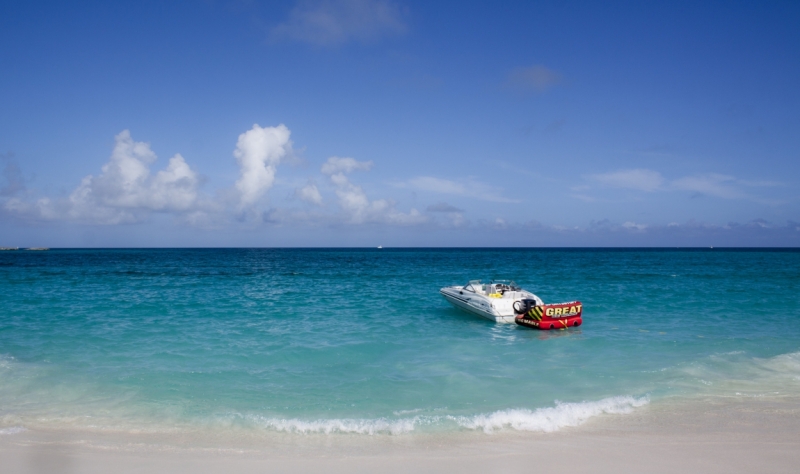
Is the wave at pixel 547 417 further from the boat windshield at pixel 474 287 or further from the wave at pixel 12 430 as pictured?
the boat windshield at pixel 474 287

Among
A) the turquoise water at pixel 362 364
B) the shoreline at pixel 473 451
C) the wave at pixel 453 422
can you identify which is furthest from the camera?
the turquoise water at pixel 362 364

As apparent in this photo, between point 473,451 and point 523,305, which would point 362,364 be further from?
point 523,305

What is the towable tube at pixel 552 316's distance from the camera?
1848 cm

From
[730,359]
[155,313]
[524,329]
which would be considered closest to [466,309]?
[524,329]

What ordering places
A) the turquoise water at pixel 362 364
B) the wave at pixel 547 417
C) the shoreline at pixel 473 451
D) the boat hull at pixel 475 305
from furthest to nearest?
the boat hull at pixel 475 305, the turquoise water at pixel 362 364, the wave at pixel 547 417, the shoreline at pixel 473 451

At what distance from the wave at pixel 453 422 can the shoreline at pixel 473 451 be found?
241mm

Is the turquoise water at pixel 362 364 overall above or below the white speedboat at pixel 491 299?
below

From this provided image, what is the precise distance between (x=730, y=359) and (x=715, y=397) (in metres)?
4.09

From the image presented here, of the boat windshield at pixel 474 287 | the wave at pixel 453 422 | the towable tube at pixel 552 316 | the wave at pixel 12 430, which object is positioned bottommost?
the wave at pixel 453 422

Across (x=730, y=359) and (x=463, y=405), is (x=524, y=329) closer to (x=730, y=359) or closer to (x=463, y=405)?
(x=730, y=359)

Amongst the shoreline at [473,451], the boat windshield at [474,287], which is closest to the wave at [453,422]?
the shoreline at [473,451]

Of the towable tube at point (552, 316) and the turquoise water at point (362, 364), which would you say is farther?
the towable tube at point (552, 316)

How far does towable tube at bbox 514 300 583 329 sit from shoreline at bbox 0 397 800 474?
9.26m

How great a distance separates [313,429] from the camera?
8.83 meters
